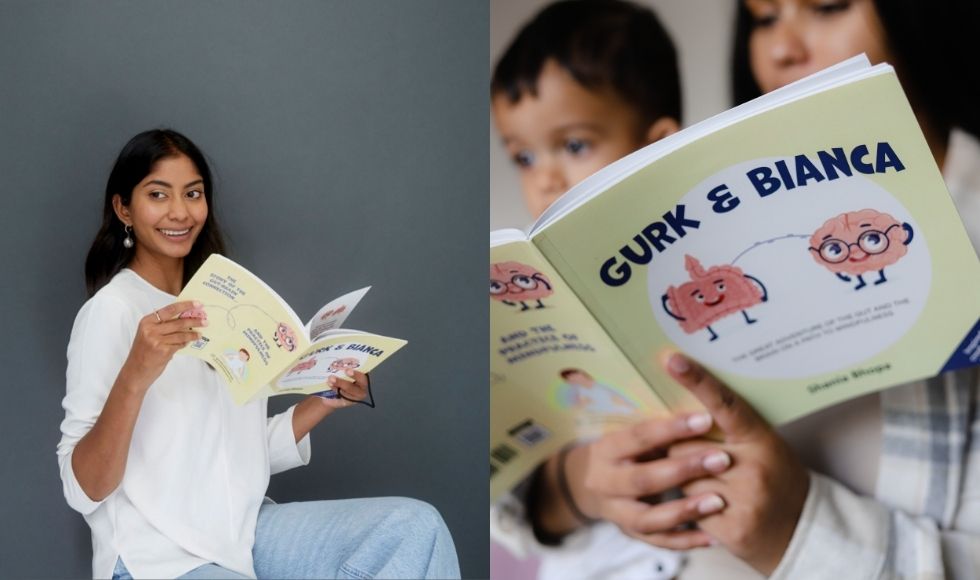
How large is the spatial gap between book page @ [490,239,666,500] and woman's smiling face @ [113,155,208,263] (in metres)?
0.36

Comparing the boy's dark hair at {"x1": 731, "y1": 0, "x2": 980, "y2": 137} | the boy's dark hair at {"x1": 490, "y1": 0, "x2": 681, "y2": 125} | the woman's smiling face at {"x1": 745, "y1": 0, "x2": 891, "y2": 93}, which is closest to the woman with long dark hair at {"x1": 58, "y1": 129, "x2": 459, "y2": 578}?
the boy's dark hair at {"x1": 490, "y1": 0, "x2": 681, "y2": 125}

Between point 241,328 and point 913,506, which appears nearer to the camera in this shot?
point 241,328

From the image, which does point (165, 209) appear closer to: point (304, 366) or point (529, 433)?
point (304, 366)

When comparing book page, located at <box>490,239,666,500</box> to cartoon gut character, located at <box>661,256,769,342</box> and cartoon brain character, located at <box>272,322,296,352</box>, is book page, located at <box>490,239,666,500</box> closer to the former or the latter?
cartoon gut character, located at <box>661,256,769,342</box>

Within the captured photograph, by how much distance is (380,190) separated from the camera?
1429 mm

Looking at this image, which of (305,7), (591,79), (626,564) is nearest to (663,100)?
(591,79)

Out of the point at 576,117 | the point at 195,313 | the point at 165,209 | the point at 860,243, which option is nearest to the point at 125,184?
the point at 165,209

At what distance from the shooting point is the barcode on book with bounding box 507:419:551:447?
1.42 m

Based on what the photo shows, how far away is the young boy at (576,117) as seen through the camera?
1332 millimetres

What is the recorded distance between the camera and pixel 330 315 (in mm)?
1122

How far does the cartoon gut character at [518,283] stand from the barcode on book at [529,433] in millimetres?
212

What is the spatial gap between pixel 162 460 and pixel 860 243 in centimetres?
78

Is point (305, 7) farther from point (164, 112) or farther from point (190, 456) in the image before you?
point (190, 456)

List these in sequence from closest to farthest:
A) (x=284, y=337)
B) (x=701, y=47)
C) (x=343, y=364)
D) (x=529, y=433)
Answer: (x=284, y=337) < (x=343, y=364) < (x=701, y=47) < (x=529, y=433)
